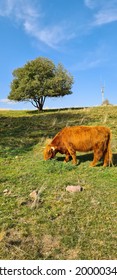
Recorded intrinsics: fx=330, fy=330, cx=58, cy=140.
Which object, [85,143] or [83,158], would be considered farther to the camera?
[83,158]

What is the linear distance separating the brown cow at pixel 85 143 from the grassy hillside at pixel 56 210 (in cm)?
39

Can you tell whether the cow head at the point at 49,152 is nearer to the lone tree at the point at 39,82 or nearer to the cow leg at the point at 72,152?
the cow leg at the point at 72,152

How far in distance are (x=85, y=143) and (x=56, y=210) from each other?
4384 millimetres

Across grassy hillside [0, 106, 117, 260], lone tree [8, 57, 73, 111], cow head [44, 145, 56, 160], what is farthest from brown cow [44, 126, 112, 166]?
lone tree [8, 57, 73, 111]

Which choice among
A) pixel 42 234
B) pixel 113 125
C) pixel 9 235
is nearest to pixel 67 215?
pixel 42 234

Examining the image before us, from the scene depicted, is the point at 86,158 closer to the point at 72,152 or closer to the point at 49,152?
the point at 72,152

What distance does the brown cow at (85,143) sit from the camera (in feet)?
38.9

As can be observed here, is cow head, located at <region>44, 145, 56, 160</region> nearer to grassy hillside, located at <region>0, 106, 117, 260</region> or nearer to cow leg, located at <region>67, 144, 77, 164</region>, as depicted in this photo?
grassy hillside, located at <region>0, 106, 117, 260</region>

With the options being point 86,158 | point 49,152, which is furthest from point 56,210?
point 86,158

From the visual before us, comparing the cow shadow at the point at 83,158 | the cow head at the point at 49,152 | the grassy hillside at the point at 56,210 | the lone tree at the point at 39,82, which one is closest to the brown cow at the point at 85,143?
the cow head at the point at 49,152

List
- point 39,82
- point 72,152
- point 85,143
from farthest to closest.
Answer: point 39,82 → point 72,152 → point 85,143

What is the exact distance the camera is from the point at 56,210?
316 inches

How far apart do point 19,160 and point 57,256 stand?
7.84m

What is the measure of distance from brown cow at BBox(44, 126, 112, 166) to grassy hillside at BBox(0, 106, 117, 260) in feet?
1.28
